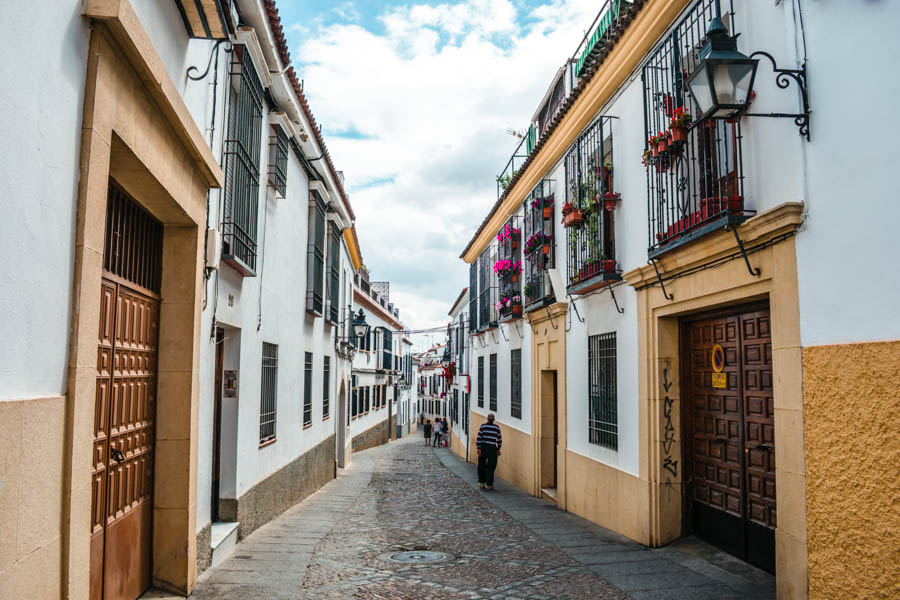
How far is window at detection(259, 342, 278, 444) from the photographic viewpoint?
29.1 ft

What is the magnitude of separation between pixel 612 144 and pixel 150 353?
6.58 metres

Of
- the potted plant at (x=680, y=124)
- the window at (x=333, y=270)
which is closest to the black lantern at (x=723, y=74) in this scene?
the potted plant at (x=680, y=124)

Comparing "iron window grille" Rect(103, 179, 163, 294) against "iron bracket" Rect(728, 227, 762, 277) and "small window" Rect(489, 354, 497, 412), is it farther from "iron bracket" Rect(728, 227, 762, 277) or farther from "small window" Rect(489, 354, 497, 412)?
"small window" Rect(489, 354, 497, 412)

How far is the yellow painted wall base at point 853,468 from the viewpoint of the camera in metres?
4.13

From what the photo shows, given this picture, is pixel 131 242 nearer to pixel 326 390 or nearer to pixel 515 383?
pixel 326 390

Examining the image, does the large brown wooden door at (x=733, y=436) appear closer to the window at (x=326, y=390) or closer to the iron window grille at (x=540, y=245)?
the iron window grille at (x=540, y=245)

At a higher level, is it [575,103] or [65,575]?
[575,103]

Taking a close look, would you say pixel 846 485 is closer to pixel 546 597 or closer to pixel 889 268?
pixel 889 268

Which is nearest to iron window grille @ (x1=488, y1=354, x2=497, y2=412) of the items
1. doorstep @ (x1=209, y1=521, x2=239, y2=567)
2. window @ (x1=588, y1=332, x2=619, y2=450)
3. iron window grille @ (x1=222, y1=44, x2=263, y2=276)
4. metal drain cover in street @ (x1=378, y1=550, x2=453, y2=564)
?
window @ (x1=588, y1=332, x2=619, y2=450)

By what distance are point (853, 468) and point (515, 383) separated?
1135 cm

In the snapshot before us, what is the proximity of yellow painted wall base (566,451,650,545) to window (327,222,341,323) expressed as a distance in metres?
6.61

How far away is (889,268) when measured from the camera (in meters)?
4.19

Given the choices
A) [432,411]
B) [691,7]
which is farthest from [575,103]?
[432,411]

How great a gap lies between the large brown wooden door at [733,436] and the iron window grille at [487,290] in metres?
10.2
